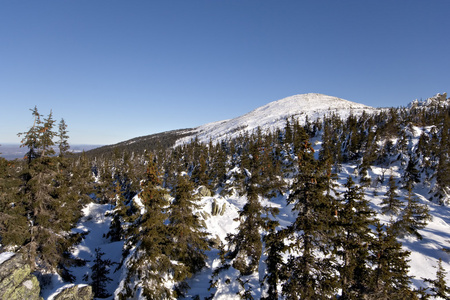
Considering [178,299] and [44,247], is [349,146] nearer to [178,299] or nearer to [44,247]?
[178,299]

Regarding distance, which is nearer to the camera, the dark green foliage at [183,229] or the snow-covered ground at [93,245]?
the dark green foliage at [183,229]

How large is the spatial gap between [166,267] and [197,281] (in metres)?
6.01

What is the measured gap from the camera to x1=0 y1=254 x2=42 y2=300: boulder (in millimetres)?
10938

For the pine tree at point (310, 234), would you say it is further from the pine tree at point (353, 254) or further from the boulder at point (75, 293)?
the boulder at point (75, 293)

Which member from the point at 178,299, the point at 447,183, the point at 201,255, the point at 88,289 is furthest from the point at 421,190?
the point at 88,289

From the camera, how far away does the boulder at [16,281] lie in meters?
10.9

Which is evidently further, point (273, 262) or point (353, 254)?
point (353, 254)

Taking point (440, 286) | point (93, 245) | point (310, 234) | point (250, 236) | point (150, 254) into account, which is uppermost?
point (310, 234)

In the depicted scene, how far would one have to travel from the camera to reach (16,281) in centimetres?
1137

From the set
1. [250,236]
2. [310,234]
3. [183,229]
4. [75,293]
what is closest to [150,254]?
[183,229]

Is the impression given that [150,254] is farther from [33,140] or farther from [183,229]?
[33,140]

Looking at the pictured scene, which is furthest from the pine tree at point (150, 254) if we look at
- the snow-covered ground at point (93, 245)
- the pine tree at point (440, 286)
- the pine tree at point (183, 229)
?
the pine tree at point (440, 286)

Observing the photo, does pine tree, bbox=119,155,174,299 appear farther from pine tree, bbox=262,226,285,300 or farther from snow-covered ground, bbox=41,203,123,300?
pine tree, bbox=262,226,285,300

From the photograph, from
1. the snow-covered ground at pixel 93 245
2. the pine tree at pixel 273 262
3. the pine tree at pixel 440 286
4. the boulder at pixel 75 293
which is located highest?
the pine tree at pixel 273 262
